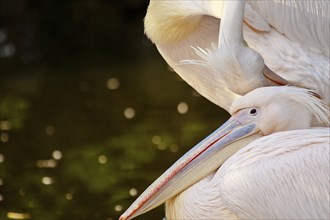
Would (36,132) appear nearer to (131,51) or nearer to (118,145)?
(118,145)

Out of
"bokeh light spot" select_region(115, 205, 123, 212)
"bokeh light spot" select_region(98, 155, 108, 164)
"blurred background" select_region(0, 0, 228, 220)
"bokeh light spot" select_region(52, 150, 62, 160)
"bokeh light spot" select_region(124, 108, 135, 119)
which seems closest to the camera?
"bokeh light spot" select_region(115, 205, 123, 212)

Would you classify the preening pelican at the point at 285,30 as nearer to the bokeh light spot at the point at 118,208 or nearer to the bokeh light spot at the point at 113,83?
the bokeh light spot at the point at 118,208

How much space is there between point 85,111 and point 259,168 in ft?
12.5

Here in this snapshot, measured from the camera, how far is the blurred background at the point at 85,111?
243 inches

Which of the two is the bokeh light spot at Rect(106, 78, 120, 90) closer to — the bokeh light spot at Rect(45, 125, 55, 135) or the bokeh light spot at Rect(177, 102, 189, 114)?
the bokeh light spot at Rect(177, 102, 189, 114)

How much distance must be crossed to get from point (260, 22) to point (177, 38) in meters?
0.51

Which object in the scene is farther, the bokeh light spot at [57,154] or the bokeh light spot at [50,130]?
the bokeh light spot at [50,130]

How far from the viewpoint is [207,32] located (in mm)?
5566

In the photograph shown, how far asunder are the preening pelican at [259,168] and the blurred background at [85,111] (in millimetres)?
911

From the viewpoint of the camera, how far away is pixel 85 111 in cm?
809

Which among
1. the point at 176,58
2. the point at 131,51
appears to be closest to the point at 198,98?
the point at 131,51

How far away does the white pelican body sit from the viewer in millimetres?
4320

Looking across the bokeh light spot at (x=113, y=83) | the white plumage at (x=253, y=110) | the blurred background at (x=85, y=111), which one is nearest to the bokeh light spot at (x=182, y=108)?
the blurred background at (x=85, y=111)

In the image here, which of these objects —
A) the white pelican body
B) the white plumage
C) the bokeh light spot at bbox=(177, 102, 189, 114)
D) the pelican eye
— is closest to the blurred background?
the bokeh light spot at bbox=(177, 102, 189, 114)
